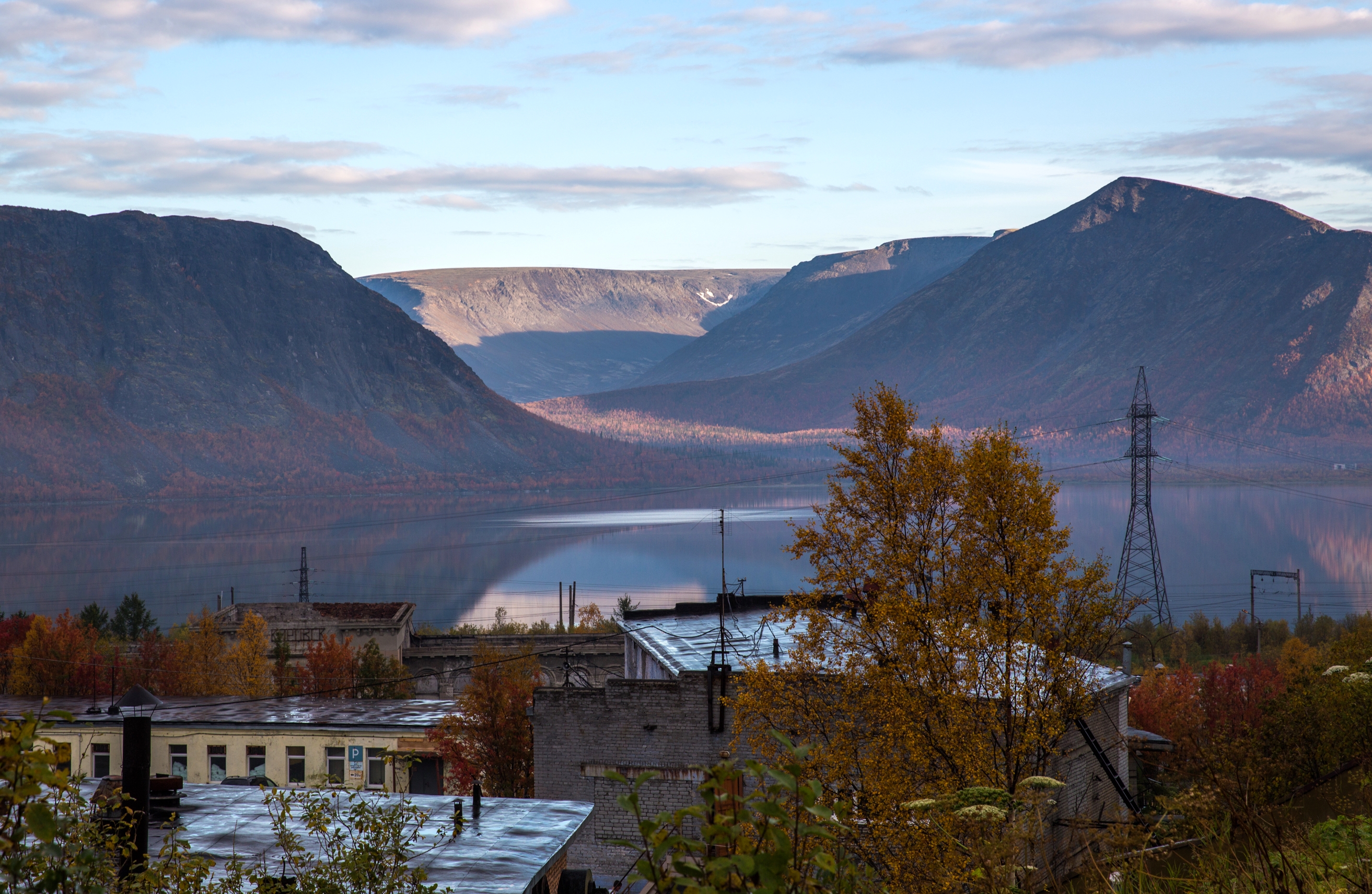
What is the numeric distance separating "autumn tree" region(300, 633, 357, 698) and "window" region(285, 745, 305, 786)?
87.0ft

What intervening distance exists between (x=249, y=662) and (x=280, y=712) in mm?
32675

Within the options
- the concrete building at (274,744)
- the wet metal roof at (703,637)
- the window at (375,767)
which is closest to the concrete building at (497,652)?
the wet metal roof at (703,637)

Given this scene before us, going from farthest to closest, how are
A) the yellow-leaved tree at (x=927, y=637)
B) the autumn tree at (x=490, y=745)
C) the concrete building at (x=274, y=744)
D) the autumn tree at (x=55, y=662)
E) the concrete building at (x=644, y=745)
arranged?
the autumn tree at (x=55, y=662) < the concrete building at (x=274, y=744) < the autumn tree at (x=490, y=745) < the concrete building at (x=644, y=745) < the yellow-leaved tree at (x=927, y=637)

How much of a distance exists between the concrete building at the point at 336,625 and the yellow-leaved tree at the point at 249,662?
1364 millimetres

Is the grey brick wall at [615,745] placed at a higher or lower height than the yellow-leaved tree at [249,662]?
higher

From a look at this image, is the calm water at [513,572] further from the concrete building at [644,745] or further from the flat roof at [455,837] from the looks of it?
the flat roof at [455,837]

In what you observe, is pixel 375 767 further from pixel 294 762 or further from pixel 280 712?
pixel 280 712

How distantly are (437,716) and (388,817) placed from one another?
27.3 metres

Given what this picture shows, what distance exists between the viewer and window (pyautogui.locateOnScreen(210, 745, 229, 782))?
1337 inches

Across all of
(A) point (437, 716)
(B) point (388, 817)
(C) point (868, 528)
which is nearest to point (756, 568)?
(A) point (437, 716)

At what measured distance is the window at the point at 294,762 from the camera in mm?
33312

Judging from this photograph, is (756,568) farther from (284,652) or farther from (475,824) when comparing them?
(475,824)

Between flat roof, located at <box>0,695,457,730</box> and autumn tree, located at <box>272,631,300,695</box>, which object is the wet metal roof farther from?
autumn tree, located at <box>272,631,300,695</box>

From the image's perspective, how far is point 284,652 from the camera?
64438 mm
